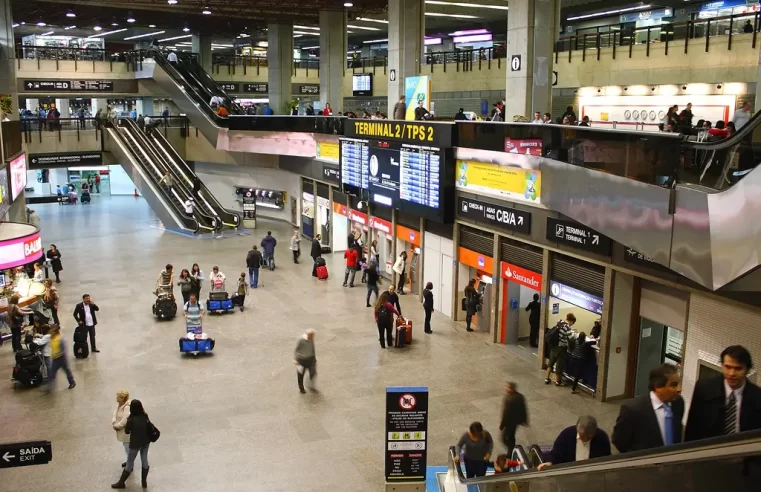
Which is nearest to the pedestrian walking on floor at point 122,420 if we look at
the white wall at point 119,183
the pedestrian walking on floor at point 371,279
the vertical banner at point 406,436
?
the vertical banner at point 406,436

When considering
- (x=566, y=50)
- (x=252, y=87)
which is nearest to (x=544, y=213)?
(x=566, y=50)

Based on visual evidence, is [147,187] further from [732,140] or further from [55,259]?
[732,140]

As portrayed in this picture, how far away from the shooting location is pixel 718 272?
777 cm

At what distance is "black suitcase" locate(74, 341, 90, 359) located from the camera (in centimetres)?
1492

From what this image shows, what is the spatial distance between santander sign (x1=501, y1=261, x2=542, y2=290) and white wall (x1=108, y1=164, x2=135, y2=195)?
3538 centimetres

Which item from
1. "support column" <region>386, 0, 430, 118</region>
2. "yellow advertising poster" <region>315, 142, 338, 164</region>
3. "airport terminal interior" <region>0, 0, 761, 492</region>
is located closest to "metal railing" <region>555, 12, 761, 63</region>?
"airport terminal interior" <region>0, 0, 761, 492</region>

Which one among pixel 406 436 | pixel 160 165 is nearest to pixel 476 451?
pixel 406 436

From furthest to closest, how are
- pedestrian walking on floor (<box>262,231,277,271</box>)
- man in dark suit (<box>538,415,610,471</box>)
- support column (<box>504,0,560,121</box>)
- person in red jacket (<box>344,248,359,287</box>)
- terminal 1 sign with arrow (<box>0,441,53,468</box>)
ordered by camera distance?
pedestrian walking on floor (<box>262,231,277,271</box>) → person in red jacket (<box>344,248,359,287</box>) → support column (<box>504,0,560,121</box>) → terminal 1 sign with arrow (<box>0,441,53,468</box>) → man in dark suit (<box>538,415,610,471</box>)

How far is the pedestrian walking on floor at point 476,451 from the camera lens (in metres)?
8.62

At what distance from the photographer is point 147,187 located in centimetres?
3155

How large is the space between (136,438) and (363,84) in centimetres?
2803

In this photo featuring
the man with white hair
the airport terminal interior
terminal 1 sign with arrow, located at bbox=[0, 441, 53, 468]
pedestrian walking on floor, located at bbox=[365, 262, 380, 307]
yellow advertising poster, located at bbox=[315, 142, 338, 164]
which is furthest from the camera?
yellow advertising poster, located at bbox=[315, 142, 338, 164]

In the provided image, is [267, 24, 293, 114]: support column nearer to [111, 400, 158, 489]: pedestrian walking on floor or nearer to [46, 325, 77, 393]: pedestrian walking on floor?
[46, 325, 77, 393]: pedestrian walking on floor

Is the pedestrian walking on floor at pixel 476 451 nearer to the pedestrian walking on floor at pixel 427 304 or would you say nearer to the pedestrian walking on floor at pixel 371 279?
the pedestrian walking on floor at pixel 427 304
